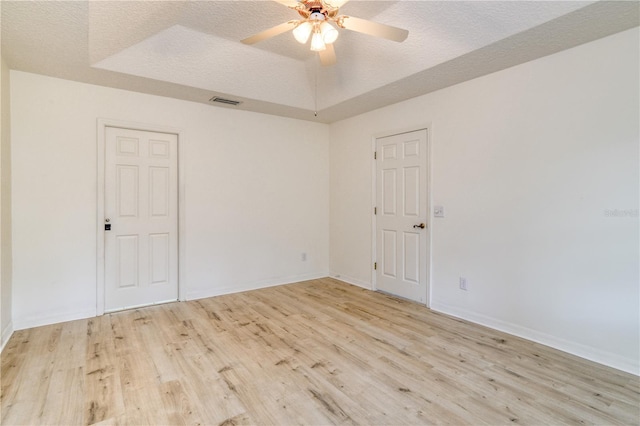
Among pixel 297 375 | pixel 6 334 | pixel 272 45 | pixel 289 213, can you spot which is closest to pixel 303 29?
pixel 272 45

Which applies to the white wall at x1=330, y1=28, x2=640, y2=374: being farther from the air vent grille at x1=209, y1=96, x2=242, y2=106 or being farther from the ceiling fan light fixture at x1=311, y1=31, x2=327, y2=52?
the air vent grille at x1=209, y1=96, x2=242, y2=106

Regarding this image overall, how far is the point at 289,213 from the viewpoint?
488 cm

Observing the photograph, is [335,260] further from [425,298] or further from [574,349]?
[574,349]

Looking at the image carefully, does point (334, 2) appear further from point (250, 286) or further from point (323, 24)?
point (250, 286)

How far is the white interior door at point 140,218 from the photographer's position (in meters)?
3.58

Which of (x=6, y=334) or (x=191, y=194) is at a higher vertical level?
→ (x=191, y=194)

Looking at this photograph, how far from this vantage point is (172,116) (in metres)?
3.90

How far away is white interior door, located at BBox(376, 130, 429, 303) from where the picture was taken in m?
3.85

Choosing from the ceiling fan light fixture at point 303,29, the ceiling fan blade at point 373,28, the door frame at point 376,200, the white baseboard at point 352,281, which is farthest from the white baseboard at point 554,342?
the ceiling fan light fixture at point 303,29

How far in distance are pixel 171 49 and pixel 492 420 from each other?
3.98m

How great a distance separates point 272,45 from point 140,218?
249 centimetres

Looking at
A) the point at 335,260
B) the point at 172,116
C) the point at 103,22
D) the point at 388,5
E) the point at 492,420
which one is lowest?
the point at 492,420

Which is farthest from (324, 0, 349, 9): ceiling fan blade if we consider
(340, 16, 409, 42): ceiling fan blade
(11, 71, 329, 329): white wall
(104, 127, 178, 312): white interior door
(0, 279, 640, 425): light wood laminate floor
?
(104, 127, 178, 312): white interior door

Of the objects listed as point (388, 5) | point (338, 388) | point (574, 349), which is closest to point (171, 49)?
point (388, 5)
